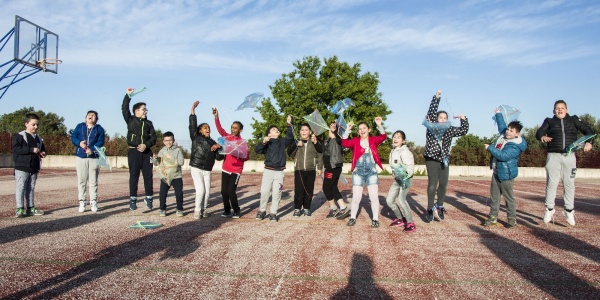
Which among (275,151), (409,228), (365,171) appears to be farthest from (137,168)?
(409,228)

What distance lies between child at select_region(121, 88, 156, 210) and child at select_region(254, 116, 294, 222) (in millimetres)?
2344

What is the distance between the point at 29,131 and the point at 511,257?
7.89m

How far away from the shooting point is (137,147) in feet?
26.8

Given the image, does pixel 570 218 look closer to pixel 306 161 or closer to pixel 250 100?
pixel 306 161

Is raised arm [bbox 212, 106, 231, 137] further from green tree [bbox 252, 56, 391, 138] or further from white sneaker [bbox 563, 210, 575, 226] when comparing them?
green tree [bbox 252, 56, 391, 138]

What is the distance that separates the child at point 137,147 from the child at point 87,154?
58 cm

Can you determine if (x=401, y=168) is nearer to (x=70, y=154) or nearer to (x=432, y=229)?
(x=432, y=229)

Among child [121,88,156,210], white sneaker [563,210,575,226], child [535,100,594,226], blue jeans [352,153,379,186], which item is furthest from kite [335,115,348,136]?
white sneaker [563,210,575,226]

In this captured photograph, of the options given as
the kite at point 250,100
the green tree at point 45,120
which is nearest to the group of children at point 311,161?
the kite at point 250,100

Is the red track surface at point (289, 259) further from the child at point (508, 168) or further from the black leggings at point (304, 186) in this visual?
the black leggings at point (304, 186)

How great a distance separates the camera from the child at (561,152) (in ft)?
23.2

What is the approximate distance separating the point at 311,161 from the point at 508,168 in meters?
3.33

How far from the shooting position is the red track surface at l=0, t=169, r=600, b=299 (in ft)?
11.9

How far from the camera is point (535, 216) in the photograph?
8.32 meters
